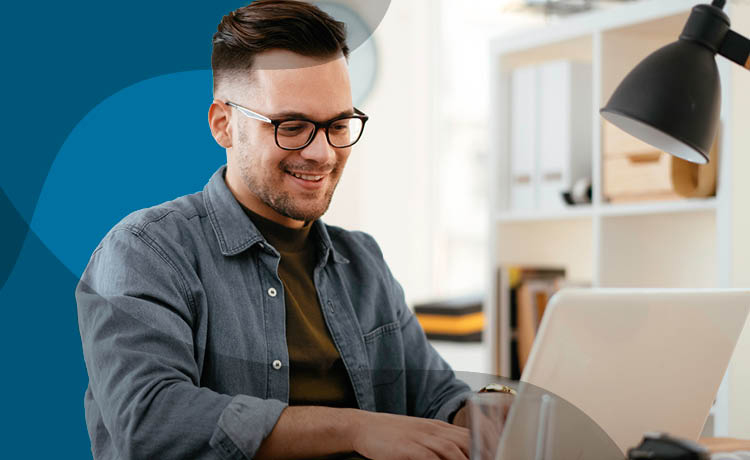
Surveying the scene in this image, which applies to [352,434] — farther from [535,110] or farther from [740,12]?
[535,110]

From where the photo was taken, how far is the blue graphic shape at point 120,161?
1.04 metres

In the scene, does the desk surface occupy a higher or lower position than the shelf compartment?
lower

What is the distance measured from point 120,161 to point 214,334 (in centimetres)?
28

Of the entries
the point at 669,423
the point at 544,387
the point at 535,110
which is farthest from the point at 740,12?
the point at 544,387

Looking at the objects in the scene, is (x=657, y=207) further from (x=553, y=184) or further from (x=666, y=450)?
→ (x=666, y=450)

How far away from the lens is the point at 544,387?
29.0 inches

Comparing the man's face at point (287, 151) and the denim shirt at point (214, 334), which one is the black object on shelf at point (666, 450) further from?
the man's face at point (287, 151)

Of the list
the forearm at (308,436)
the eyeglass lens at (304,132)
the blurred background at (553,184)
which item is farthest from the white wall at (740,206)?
the forearm at (308,436)

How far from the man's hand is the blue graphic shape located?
0.45 m

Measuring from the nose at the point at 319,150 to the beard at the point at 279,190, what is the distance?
0.01 m

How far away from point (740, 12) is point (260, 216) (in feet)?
3.59

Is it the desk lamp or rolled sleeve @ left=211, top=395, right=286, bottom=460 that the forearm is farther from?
the desk lamp

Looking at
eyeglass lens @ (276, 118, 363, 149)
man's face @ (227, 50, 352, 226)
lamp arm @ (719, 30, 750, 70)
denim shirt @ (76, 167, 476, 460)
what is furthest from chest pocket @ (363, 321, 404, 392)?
lamp arm @ (719, 30, 750, 70)

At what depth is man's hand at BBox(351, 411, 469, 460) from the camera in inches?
34.2
